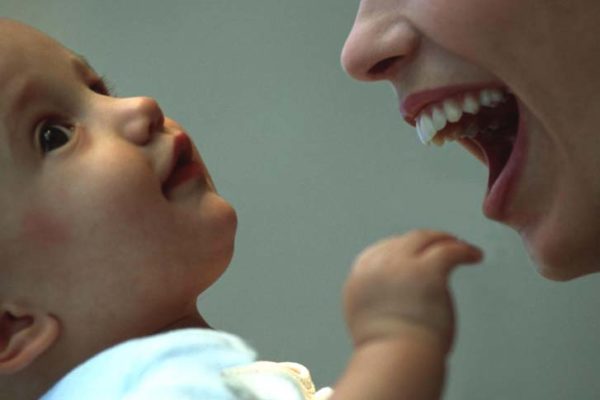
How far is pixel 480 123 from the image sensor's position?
82 centimetres

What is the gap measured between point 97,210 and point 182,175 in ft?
0.27

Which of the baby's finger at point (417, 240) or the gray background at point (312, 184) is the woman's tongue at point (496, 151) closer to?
the baby's finger at point (417, 240)

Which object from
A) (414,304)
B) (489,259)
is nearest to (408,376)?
Result: (414,304)

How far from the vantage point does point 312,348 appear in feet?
5.16

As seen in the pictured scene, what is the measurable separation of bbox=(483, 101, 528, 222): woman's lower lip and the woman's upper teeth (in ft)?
0.09

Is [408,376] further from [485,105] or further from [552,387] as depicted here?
[552,387]

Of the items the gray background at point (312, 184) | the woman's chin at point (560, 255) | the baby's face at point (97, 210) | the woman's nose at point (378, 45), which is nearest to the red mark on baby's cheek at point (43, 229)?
the baby's face at point (97, 210)

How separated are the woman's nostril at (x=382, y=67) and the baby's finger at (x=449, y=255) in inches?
8.9

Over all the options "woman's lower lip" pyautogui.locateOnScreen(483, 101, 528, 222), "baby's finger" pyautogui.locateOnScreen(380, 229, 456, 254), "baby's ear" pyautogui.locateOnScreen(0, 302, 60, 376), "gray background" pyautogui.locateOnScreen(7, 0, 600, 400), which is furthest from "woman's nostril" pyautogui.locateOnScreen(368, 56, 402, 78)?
"gray background" pyautogui.locateOnScreen(7, 0, 600, 400)

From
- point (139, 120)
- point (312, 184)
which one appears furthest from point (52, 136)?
point (312, 184)

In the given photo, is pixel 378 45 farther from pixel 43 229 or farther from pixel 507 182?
pixel 43 229

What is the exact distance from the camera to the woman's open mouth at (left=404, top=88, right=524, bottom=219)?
750mm

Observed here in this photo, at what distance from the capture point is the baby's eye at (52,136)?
790mm

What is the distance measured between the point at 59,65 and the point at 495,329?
35.5 inches
